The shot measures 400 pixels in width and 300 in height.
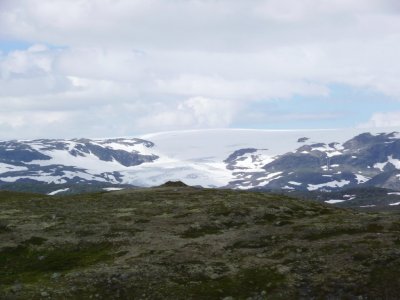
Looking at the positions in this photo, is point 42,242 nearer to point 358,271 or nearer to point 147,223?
point 147,223

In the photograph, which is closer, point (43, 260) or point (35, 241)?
point (43, 260)

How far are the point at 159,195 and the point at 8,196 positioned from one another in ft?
116

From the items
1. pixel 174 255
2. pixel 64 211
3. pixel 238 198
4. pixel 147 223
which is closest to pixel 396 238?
pixel 174 255

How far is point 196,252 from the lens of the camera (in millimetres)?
51406

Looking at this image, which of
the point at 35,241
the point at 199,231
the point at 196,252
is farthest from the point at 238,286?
the point at 35,241

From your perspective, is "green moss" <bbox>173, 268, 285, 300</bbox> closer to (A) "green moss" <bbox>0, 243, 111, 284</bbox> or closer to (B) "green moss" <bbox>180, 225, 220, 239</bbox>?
(A) "green moss" <bbox>0, 243, 111, 284</bbox>

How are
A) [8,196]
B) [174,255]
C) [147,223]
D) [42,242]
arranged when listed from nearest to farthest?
[174,255], [42,242], [147,223], [8,196]

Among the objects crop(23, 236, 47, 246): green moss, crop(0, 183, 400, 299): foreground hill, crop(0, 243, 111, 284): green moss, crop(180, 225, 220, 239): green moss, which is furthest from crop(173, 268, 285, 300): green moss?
crop(23, 236, 47, 246): green moss

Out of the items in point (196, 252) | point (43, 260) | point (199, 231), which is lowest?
point (43, 260)

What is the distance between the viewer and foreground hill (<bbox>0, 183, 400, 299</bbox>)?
41156 mm

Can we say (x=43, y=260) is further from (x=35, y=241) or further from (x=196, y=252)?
(x=196, y=252)

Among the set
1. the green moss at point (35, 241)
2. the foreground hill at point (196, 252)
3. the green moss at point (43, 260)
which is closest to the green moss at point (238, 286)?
the foreground hill at point (196, 252)

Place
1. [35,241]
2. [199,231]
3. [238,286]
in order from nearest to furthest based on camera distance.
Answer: [238,286], [35,241], [199,231]

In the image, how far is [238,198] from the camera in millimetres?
84938
